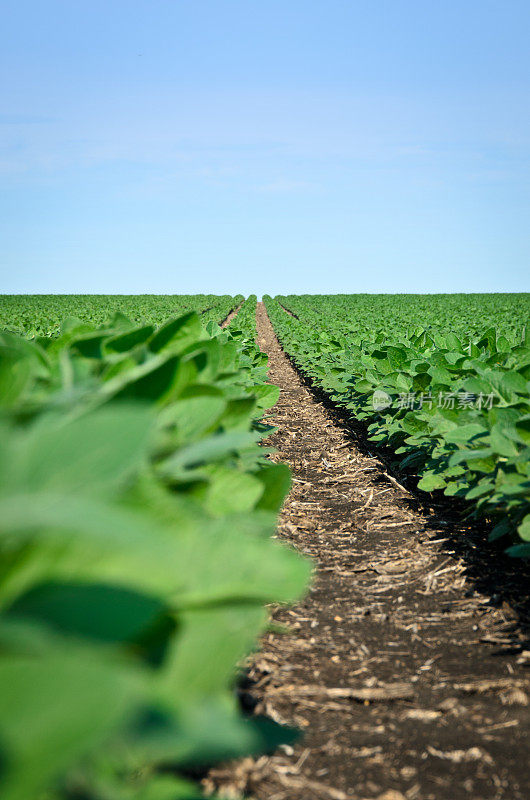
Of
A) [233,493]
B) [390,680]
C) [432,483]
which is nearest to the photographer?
[233,493]

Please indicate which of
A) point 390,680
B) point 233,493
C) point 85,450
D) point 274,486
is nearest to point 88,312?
point 390,680

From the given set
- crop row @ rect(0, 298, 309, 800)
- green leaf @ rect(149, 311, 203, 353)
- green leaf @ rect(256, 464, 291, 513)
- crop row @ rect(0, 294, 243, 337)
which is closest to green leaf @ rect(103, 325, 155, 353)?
green leaf @ rect(149, 311, 203, 353)

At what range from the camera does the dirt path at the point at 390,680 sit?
2.18m

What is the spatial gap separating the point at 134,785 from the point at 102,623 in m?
0.60

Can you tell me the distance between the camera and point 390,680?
112 inches

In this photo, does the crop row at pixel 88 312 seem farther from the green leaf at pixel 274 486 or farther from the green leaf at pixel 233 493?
the green leaf at pixel 233 493

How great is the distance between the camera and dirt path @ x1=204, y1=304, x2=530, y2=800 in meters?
2.18

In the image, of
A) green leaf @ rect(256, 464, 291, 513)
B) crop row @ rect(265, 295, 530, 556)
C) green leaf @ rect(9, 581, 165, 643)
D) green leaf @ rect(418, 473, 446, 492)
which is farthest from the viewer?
green leaf @ rect(418, 473, 446, 492)

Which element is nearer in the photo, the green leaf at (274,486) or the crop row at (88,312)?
the green leaf at (274,486)

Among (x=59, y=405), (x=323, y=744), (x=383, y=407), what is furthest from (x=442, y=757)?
(x=383, y=407)

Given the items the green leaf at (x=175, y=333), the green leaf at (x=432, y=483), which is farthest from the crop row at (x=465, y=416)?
the green leaf at (x=175, y=333)

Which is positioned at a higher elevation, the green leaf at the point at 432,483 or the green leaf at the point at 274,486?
the green leaf at the point at 274,486

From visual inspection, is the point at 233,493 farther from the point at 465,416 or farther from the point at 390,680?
the point at 465,416

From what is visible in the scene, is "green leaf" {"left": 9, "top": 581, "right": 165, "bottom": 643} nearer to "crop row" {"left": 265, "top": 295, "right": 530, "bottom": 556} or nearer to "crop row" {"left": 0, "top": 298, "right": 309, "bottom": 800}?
"crop row" {"left": 0, "top": 298, "right": 309, "bottom": 800}
